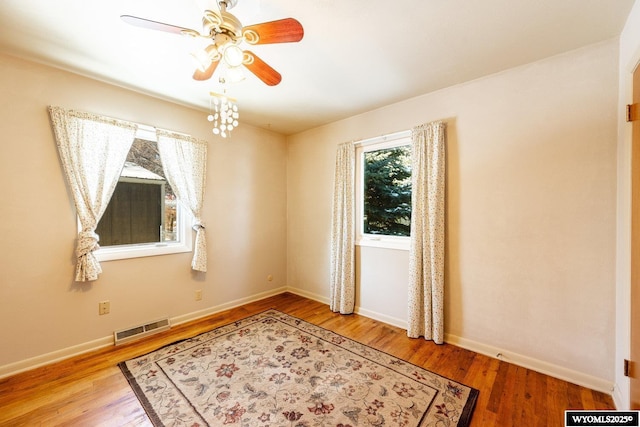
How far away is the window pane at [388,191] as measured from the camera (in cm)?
290

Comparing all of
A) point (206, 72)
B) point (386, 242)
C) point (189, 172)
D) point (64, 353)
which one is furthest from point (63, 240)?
point (386, 242)

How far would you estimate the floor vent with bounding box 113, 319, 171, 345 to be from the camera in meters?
2.45

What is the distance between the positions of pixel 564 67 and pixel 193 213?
146 inches

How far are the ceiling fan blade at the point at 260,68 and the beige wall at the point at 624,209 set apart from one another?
84.7 inches

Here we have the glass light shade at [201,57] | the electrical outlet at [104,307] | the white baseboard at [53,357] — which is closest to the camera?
the glass light shade at [201,57]

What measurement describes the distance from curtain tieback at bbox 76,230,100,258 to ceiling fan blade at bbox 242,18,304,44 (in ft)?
7.21

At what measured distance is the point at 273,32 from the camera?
4.33 ft

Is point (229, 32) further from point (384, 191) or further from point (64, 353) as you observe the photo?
point (64, 353)

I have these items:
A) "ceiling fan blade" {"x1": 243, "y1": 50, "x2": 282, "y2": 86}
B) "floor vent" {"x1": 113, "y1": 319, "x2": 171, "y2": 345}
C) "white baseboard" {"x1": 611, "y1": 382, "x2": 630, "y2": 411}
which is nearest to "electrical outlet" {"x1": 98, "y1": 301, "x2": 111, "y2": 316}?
"floor vent" {"x1": 113, "y1": 319, "x2": 171, "y2": 345}

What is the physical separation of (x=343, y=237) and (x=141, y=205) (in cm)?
234

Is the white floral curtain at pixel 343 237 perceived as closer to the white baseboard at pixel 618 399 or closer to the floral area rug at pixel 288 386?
the floral area rug at pixel 288 386

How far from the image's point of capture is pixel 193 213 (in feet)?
9.70

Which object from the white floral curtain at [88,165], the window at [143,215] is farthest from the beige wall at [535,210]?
the white floral curtain at [88,165]

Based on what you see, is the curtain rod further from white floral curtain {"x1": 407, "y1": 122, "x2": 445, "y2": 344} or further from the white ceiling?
the white ceiling
